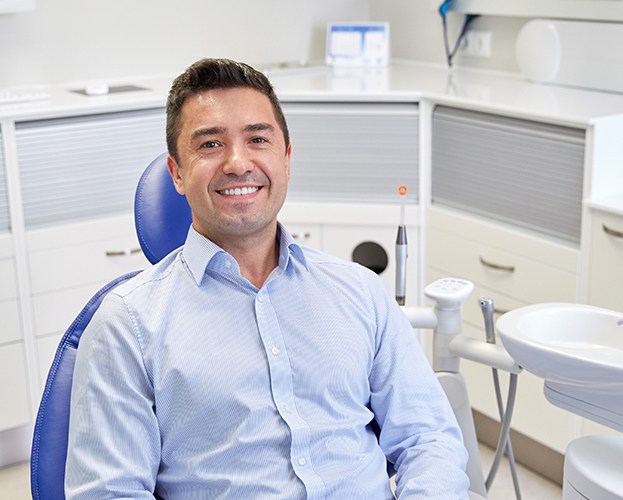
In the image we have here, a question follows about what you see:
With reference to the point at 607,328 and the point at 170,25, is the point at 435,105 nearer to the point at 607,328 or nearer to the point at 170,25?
the point at 170,25

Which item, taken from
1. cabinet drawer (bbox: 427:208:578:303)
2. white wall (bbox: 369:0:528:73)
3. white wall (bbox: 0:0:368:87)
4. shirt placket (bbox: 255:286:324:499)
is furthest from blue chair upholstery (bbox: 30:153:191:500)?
white wall (bbox: 369:0:528:73)

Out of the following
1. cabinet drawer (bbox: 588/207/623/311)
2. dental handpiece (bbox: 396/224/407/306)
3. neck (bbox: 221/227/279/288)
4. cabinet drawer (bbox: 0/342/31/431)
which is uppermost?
neck (bbox: 221/227/279/288)

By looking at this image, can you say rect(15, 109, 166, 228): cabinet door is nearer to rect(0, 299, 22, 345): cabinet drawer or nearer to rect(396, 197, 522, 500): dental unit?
Answer: rect(0, 299, 22, 345): cabinet drawer

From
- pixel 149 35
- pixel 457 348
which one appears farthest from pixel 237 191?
pixel 149 35

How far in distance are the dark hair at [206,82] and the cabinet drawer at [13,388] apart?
56.5 inches

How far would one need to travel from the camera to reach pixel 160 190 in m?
1.84

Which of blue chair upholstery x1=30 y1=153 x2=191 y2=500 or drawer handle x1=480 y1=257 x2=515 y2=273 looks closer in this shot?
blue chair upholstery x1=30 y1=153 x2=191 y2=500

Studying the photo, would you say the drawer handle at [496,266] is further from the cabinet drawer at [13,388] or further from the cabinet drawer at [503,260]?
the cabinet drawer at [13,388]

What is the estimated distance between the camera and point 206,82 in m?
1.59

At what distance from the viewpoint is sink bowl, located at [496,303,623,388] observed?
5.13ft

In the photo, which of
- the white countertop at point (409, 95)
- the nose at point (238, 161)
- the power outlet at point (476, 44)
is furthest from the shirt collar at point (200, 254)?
the power outlet at point (476, 44)

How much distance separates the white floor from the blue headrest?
1.33m

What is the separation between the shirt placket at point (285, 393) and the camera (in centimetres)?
153

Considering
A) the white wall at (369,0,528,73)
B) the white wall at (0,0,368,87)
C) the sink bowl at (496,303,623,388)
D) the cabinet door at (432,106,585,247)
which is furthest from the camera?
the white wall at (369,0,528,73)
